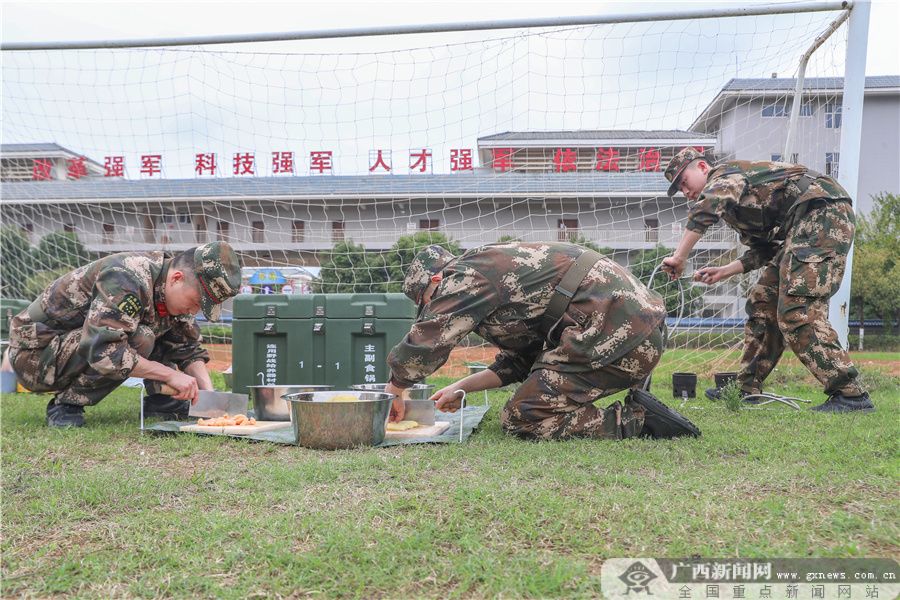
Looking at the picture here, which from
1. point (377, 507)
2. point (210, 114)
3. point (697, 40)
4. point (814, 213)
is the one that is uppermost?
point (697, 40)

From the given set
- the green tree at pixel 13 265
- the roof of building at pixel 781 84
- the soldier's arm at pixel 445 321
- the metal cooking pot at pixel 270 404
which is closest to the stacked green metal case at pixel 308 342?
the metal cooking pot at pixel 270 404

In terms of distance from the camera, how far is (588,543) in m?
1.82

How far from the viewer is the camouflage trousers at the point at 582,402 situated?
10.8 ft

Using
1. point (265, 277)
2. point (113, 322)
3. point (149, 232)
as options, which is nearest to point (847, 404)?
point (113, 322)

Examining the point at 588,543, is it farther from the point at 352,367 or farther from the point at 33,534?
the point at 352,367

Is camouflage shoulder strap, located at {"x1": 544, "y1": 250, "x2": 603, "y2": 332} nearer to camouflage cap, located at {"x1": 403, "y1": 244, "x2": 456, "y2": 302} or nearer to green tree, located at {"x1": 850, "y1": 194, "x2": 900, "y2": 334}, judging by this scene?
camouflage cap, located at {"x1": 403, "y1": 244, "x2": 456, "y2": 302}

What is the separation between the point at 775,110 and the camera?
23.8ft

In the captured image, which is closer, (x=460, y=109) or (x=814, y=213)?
(x=814, y=213)

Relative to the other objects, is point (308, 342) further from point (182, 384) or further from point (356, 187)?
point (356, 187)

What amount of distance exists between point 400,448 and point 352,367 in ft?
7.38

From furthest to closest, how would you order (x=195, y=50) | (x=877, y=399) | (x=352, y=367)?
1. (x=195, y=50)
2. (x=352, y=367)
3. (x=877, y=399)

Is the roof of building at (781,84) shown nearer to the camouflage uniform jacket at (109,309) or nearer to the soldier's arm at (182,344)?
the soldier's arm at (182,344)

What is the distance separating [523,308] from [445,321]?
0.41 metres

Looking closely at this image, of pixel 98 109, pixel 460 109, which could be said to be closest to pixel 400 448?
pixel 460 109
